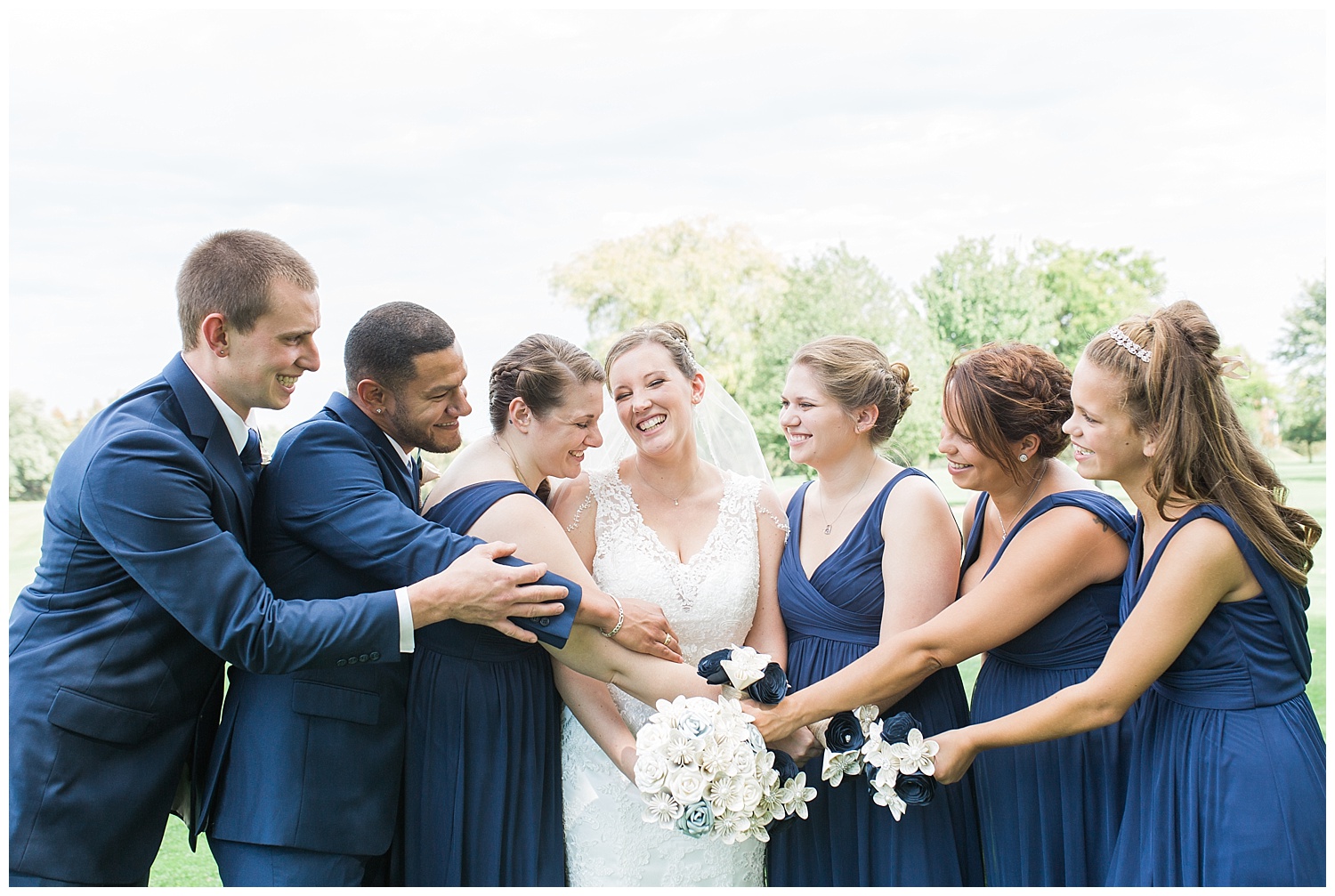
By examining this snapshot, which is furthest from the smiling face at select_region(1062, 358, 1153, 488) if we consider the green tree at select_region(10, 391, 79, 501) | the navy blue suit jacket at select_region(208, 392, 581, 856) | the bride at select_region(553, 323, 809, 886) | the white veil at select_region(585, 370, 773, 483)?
the green tree at select_region(10, 391, 79, 501)

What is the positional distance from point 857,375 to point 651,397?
0.87m

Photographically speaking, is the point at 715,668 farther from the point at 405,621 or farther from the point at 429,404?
the point at 429,404

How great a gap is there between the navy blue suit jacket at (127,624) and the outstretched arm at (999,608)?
169 cm

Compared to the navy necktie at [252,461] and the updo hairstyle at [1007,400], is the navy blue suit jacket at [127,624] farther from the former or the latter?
the updo hairstyle at [1007,400]

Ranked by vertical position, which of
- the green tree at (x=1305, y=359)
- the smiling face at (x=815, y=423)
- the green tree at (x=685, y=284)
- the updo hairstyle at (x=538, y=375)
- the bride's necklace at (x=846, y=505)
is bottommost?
the bride's necklace at (x=846, y=505)

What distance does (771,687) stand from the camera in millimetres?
3742

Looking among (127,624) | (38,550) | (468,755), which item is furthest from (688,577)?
(38,550)

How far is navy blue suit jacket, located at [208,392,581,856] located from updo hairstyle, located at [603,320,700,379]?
1.21 meters

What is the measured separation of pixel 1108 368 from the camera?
3.44 metres

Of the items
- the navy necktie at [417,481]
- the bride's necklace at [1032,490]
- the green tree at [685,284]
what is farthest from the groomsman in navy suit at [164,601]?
the green tree at [685,284]

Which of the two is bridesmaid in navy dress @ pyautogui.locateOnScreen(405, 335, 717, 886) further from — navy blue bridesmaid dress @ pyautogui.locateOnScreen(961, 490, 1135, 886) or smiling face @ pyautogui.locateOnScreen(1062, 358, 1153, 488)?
smiling face @ pyautogui.locateOnScreen(1062, 358, 1153, 488)

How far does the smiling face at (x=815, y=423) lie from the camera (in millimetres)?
4121

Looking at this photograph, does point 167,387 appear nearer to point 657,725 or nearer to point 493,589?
A: point 493,589

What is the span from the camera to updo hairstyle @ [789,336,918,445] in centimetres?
410
